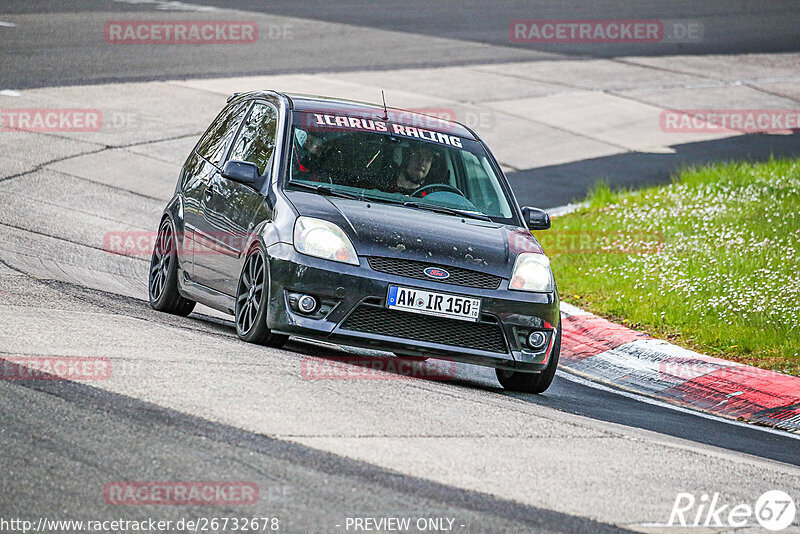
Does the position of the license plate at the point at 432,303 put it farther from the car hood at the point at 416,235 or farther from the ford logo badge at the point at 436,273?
the car hood at the point at 416,235

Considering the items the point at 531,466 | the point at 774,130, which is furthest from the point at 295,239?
the point at 774,130

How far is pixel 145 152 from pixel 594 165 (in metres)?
6.37

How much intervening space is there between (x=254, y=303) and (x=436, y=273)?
1.20 metres

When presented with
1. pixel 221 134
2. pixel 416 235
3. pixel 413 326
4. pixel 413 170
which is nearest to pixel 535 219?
pixel 413 170

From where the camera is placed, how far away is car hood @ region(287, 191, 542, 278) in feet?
25.3

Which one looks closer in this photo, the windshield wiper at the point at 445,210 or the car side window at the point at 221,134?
the windshield wiper at the point at 445,210

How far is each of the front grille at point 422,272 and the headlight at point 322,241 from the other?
158 mm

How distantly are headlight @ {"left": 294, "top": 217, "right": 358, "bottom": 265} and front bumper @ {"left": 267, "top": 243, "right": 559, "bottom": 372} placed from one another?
0.14ft

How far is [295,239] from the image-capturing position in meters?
7.68

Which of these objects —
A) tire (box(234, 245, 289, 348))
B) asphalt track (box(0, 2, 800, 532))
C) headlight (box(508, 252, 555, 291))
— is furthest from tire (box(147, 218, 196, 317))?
headlight (box(508, 252, 555, 291))

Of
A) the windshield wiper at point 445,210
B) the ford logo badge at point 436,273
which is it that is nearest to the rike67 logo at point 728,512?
the ford logo badge at point 436,273

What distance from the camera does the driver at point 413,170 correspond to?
864 centimetres

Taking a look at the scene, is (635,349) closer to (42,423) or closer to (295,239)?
(295,239)

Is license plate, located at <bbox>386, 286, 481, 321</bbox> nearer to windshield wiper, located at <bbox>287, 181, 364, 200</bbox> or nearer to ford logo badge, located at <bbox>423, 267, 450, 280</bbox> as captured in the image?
ford logo badge, located at <bbox>423, 267, 450, 280</bbox>
